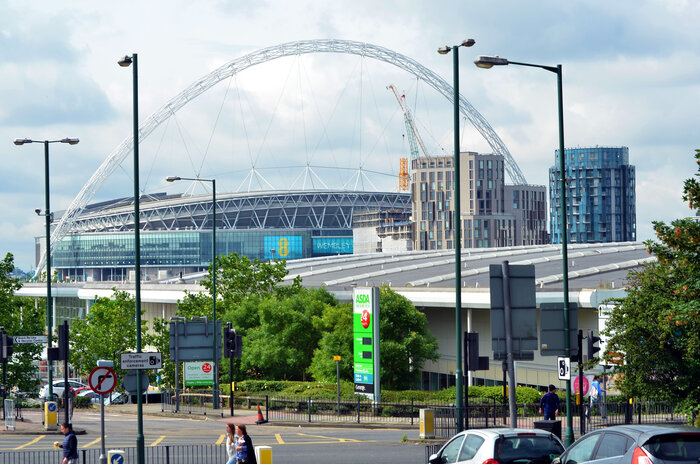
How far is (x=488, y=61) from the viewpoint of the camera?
25.3 m

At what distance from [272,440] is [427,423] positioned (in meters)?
6.10

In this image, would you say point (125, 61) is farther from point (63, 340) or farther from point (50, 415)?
point (50, 415)

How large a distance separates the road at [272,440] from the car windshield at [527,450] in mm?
11017

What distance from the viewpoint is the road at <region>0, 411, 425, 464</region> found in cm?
3198

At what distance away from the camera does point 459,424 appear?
26.8m

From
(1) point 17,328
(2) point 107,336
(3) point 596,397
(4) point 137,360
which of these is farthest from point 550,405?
(2) point 107,336

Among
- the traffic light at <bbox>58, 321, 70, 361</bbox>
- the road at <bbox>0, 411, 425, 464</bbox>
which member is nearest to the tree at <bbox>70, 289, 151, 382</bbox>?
the road at <bbox>0, 411, 425, 464</bbox>

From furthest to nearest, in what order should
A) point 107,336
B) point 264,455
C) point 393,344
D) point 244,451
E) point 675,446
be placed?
point 107,336
point 393,344
point 264,455
point 244,451
point 675,446

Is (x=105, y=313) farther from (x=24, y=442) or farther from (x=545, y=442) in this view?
(x=545, y=442)

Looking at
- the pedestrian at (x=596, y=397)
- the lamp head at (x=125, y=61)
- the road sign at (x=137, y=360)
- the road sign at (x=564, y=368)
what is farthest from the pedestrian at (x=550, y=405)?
the lamp head at (x=125, y=61)

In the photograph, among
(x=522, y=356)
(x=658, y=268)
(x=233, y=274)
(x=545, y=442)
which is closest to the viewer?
(x=545, y=442)

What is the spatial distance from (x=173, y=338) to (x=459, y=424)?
28114mm

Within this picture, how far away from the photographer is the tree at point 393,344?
53.0 meters

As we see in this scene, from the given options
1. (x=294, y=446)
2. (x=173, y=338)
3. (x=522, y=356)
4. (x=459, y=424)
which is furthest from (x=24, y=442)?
(x=522, y=356)
